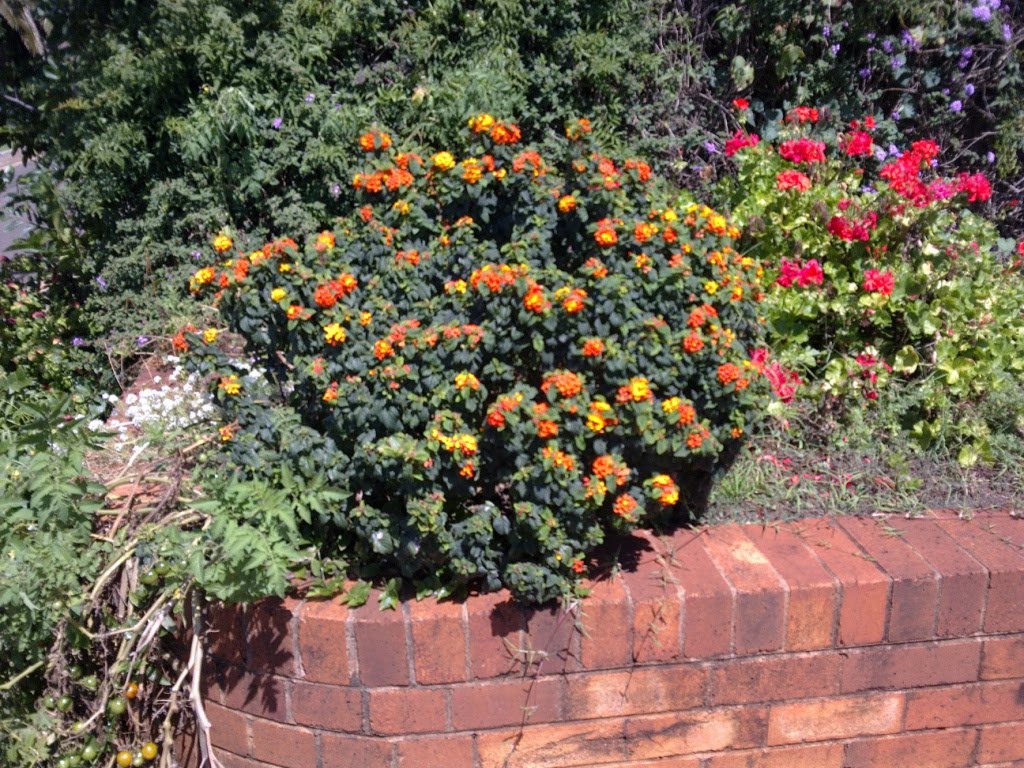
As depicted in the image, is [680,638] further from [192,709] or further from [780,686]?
[192,709]

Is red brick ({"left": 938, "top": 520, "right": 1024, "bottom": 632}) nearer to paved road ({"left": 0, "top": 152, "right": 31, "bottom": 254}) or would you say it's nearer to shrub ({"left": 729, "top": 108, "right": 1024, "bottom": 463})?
shrub ({"left": 729, "top": 108, "right": 1024, "bottom": 463})

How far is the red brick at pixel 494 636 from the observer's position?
217cm

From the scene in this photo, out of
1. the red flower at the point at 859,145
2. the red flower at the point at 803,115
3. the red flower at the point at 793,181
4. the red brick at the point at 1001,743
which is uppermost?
the red flower at the point at 803,115

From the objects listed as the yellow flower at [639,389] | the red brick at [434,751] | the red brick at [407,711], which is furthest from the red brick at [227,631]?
the yellow flower at [639,389]

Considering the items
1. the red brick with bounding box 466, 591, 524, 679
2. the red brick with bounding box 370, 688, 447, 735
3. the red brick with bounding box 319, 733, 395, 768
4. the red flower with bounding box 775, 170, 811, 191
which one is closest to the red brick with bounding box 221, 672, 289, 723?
the red brick with bounding box 319, 733, 395, 768

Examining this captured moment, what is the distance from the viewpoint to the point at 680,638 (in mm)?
2234

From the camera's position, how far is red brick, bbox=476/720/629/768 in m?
2.26

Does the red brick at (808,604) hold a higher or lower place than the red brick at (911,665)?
higher

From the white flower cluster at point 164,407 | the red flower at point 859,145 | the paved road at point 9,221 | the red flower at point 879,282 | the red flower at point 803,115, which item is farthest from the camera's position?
the paved road at point 9,221

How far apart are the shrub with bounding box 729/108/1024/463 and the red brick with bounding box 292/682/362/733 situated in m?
1.66

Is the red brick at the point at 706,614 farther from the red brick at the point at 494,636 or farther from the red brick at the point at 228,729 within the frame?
the red brick at the point at 228,729

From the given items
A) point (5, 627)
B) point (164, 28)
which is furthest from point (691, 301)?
point (164, 28)

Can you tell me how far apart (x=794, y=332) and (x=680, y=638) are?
1223 mm

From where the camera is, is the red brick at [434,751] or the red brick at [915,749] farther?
the red brick at [915,749]
